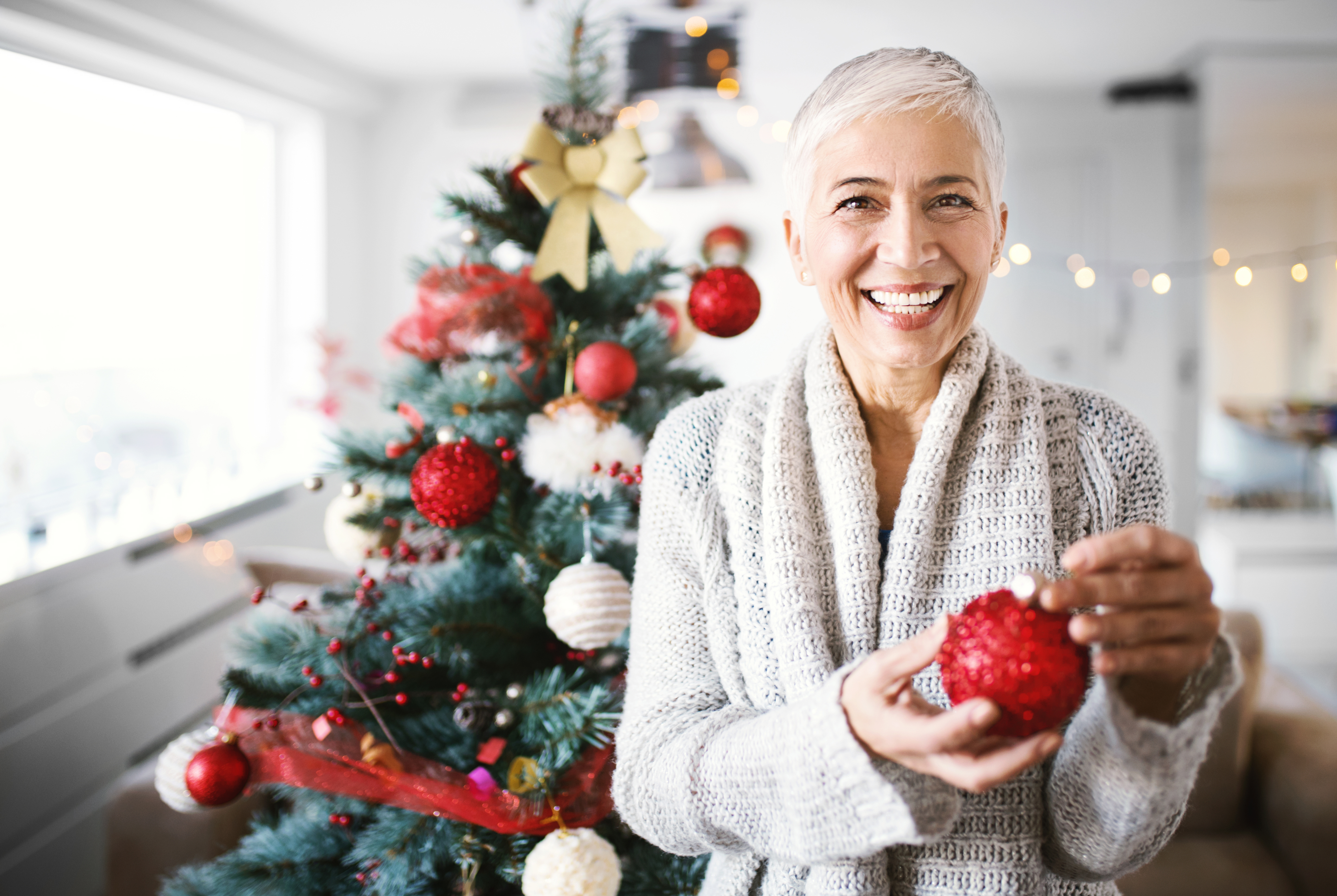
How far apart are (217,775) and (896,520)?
831 millimetres

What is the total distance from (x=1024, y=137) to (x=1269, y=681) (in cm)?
288

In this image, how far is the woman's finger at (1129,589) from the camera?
1.90 feet

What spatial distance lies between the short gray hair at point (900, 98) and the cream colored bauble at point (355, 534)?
713 millimetres

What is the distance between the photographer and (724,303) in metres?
1.10

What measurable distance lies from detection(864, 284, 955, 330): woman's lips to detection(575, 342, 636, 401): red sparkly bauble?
14.4 inches

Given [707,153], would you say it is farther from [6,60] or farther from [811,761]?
[811,761]

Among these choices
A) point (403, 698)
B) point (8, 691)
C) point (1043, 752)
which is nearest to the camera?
point (1043, 752)

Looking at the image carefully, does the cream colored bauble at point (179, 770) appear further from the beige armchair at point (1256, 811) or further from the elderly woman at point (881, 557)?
the beige armchair at point (1256, 811)

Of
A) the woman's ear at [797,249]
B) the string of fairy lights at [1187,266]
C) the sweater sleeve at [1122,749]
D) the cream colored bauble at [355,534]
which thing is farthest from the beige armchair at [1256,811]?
the string of fairy lights at [1187,266]

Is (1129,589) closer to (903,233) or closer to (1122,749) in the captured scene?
(1122,749)

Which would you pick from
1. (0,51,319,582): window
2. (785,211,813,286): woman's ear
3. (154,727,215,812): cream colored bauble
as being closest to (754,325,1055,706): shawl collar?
(785,211,813,286): woman's ear

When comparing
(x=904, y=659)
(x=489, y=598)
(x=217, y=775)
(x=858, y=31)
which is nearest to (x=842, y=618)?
(x=904, y=659)

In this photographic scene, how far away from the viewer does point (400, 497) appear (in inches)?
46.3

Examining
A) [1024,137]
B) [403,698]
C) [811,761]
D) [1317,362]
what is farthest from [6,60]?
[1317,362]
